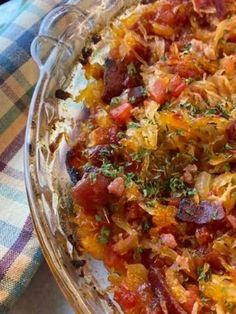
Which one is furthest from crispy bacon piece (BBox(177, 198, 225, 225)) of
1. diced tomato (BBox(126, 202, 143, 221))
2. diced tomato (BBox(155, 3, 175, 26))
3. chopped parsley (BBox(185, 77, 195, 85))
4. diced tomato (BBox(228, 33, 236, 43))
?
diced tomato (BBox(155, 3, 175, 26))

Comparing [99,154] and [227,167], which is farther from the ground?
[99,154]

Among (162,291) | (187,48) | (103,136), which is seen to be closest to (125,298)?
(162,291)

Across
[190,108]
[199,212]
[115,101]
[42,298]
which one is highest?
[115,101]

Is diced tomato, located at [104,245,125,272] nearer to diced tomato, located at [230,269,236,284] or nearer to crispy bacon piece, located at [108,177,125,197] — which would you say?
crispy bacon piece, located at [108,177,125,197]

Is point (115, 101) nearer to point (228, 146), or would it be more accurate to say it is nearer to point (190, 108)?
point (190, 108)

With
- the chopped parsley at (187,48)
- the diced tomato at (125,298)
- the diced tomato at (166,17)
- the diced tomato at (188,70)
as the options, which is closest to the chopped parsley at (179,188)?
the diced tomato at (125,298)
